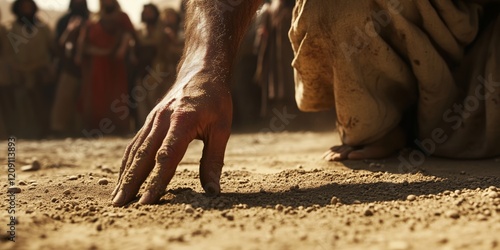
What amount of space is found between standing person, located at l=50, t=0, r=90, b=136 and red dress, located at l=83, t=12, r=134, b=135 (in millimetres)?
402

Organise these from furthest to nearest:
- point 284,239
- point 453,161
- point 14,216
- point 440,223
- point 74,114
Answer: point 74,114
point 453,161
point 14,216
point 440,223
point 284,239

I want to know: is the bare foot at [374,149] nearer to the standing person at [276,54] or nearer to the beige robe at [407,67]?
the beige robe at [407,67]

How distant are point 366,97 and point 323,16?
0.43 m

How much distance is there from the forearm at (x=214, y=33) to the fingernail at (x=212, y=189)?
1.34ft

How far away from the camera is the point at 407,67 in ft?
9.34

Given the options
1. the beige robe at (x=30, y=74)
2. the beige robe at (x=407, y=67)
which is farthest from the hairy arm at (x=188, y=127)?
the beige robe at (x=30, y=74)

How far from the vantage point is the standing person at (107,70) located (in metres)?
8.20

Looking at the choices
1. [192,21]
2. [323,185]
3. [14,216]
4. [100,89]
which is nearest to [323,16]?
[192,21]

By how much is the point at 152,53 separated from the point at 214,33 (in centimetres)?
668

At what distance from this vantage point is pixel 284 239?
1502 mm

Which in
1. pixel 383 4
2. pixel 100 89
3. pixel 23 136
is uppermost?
pixel 383 4

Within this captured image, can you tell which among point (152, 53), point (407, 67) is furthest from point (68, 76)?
point (407, 67)

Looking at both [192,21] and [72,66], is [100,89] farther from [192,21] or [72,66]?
[192,21]

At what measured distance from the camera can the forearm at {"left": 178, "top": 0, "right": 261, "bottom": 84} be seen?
219 cm
